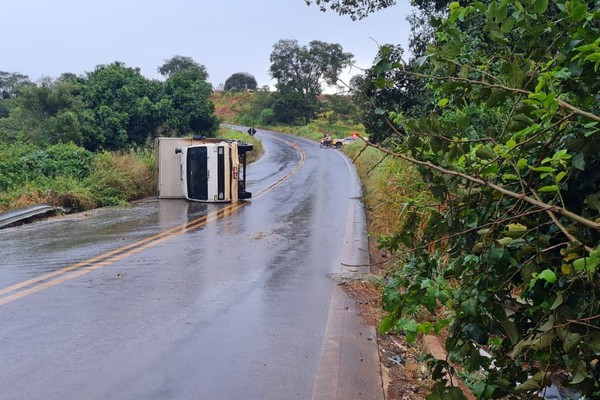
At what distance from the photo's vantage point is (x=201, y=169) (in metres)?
17.2

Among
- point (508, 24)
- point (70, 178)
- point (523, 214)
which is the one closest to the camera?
point (523, 214)

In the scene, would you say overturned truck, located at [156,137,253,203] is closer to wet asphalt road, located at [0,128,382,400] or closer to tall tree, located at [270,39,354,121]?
wet asphalt road, located at [0,128,382,400]

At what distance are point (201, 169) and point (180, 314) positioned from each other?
451 inches

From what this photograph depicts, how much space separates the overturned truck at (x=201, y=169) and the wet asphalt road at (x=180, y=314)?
453cm

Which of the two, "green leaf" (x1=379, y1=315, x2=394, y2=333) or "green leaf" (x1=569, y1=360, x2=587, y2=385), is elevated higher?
"green leaf" (x1=569, y1=360, x2=587, y2=385)

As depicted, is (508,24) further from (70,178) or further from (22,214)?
(70,178)

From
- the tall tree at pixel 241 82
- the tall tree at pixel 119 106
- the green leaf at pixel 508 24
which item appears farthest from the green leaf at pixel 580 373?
the tall tree at pixel 241 82

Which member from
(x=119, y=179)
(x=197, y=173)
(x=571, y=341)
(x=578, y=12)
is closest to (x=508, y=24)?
(x=578, y=12)

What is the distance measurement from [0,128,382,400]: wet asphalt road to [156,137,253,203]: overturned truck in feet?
14.8

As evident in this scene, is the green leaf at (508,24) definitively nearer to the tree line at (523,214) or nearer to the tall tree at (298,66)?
the tree line at (523,214)

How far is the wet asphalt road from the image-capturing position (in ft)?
14.5

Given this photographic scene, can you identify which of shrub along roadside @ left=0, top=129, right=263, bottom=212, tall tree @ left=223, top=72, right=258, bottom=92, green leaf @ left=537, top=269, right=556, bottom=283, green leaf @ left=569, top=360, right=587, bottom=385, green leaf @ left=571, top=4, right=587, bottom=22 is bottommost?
shrub along roadside @ left=0, top=129, right=263, bottom=212

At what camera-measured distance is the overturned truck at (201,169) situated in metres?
16.8

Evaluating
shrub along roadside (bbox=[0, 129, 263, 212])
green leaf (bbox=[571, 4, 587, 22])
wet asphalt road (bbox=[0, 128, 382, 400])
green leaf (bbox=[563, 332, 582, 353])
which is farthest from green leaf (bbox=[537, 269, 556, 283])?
shrub along roadside (bbox=[0, 129, 263, 212])
